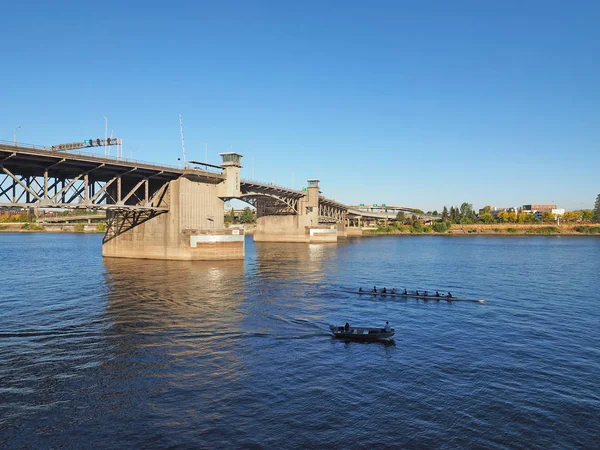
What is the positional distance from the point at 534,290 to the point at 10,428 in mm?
55466

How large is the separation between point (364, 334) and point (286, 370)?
869 cm

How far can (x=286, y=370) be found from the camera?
80.2 ft

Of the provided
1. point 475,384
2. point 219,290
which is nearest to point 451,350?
point 475,384

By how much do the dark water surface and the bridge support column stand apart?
22998 millimetres

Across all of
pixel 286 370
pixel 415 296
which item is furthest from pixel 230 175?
pixel 286 370

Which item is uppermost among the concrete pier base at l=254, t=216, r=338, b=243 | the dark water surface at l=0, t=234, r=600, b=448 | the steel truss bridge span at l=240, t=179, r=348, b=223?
the steel truss bridge span at l=240, t=179, r=348, b=223

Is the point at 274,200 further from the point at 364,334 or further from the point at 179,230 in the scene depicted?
the point at 364,334

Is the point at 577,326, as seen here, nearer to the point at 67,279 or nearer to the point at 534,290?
the point at 534,290

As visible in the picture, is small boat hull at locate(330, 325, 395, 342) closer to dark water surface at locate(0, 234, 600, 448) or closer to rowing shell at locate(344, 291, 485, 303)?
dark water surface at locate(0, 234, 600, 448)

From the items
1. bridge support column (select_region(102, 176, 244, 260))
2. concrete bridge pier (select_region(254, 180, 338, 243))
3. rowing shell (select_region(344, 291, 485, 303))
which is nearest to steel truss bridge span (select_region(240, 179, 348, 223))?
concrete bridge pier (select_region(254, 180, 338, 243))

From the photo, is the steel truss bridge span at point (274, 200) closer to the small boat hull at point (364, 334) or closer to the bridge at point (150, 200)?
the bridge at point (150, 200)

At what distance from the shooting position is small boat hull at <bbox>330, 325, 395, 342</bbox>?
30766 mm

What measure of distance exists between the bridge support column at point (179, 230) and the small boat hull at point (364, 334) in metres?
47.1

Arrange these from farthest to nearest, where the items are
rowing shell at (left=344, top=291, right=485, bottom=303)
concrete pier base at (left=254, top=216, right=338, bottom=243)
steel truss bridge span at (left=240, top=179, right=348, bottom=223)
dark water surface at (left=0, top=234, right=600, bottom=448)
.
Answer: concrete pier base at (left=254, top=216, right=338, bottom=243)
steel truss bridge span at (left=240, top=179, right=348, bottom=223)
rowing shell at (left=344, top=291, right=485, bottom=303)
dark water surface at (left=0, top=234, right=600, bottom=448)
